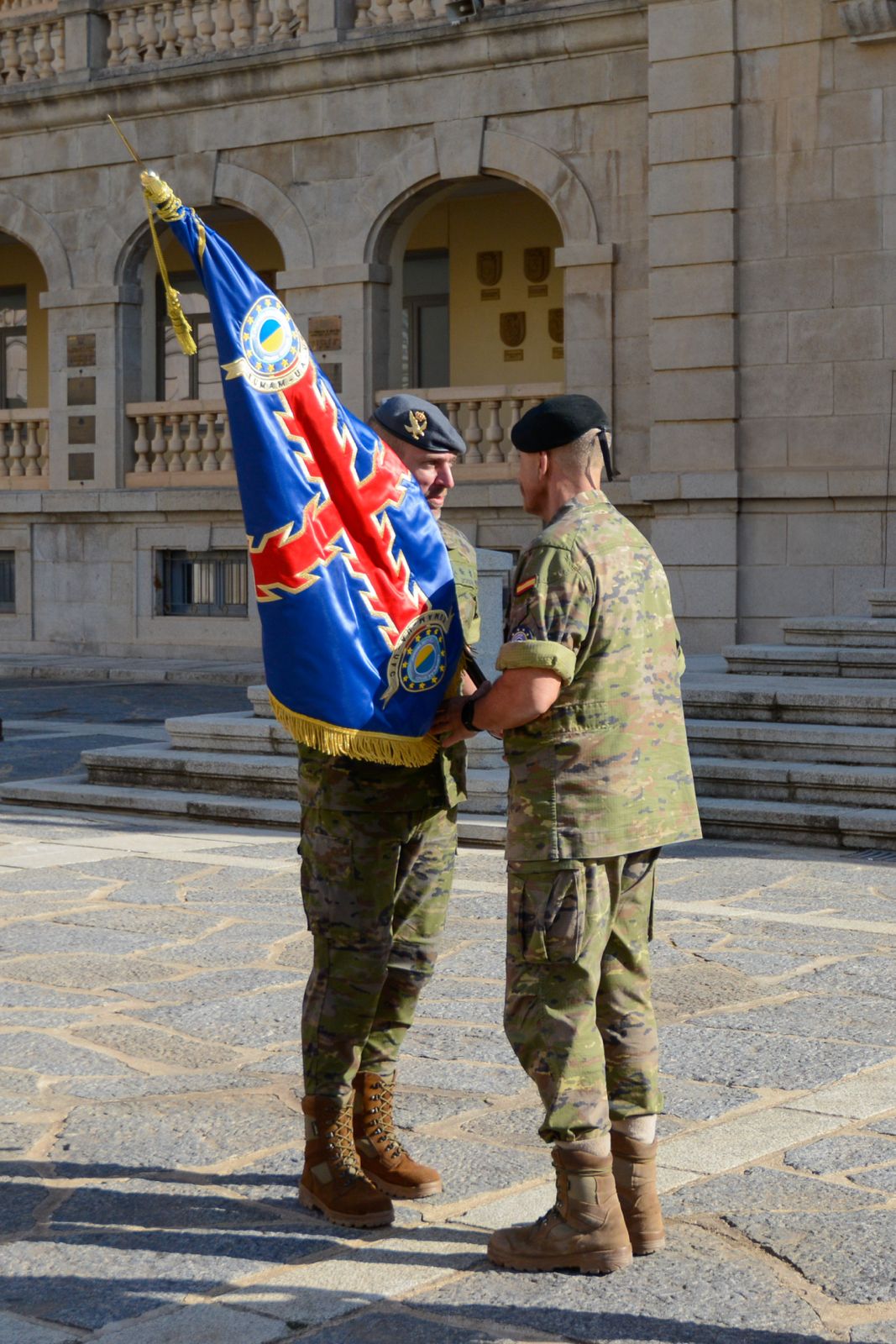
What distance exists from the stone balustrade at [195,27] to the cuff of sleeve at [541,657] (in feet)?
60.1

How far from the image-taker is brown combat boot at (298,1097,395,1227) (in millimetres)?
4055

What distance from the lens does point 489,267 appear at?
23781 millimetres

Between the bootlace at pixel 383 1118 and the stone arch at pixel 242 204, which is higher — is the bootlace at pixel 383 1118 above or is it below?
below

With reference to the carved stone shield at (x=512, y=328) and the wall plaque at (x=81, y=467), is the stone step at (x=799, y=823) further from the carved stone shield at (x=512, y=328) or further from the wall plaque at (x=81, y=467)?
the carved stone shield at (x=512, y=328)

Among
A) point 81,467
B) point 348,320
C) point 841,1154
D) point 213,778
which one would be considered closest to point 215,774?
point 213,778

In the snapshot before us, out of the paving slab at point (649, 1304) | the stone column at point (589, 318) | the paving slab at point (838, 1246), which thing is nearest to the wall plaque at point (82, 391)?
the stone column at point (589, 318)

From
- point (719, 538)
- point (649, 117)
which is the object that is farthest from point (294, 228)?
point (719, 538)

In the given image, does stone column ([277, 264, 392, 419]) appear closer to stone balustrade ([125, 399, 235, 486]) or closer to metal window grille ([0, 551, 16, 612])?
stone balustrade ([125, 399, 235, 486])

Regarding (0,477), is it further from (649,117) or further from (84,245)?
(649,117)

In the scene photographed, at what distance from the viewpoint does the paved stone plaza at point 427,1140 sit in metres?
3.61

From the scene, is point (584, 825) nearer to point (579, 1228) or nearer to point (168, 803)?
point (579, 1228)

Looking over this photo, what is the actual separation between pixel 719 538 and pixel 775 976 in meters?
11.4

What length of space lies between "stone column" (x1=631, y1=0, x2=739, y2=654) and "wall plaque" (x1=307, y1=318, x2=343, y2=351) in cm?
410

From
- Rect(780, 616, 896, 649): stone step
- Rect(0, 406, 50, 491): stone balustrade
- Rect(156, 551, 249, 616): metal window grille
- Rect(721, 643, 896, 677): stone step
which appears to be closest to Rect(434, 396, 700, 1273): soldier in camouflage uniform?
Rect(721, 643, 896, 677): stone step
